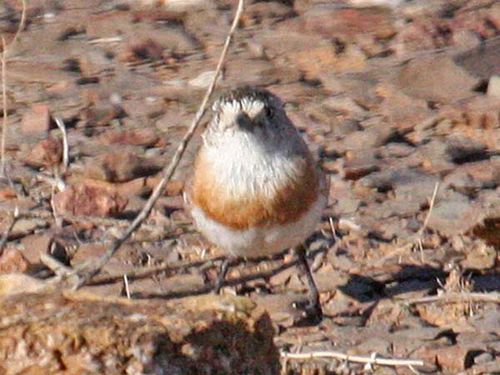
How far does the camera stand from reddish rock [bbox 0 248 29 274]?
693cm

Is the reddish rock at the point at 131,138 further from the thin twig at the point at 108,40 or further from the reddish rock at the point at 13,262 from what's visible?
the reddish rock at the point at 13,262

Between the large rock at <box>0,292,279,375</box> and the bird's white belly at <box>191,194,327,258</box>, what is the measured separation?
1.82 m

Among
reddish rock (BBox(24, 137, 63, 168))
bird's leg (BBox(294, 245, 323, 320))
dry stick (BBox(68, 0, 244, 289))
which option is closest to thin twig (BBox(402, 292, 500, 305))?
bird's leg (BBox(294, 245, 323, 320))

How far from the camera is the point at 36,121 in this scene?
8.56 m

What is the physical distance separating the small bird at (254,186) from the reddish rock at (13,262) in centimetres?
78

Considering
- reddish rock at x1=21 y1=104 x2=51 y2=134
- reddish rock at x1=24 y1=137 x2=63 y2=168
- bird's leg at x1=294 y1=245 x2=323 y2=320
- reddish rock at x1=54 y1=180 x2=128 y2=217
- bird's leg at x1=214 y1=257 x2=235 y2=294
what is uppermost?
bird's leg at x1=294 y1=245 x2=323 y2=320

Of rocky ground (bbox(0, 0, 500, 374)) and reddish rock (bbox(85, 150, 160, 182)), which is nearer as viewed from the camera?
rocky ground (bbox(0, 0, 500, 374))

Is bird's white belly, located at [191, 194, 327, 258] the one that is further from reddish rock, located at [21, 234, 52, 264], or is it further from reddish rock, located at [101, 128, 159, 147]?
reddish rock, located at [101, 128, 159, 147]

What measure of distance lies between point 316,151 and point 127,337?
3.83 meters

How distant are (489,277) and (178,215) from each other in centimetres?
159

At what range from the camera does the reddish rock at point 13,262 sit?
693cm

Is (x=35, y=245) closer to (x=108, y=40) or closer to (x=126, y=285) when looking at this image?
(x=126, y=285)

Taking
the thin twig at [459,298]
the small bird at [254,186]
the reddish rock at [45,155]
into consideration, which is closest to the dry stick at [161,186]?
the small bird at [254,186]

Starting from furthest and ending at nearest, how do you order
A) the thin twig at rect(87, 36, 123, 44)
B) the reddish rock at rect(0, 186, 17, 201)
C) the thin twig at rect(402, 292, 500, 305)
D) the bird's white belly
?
the thin twig at rect(87, 36, 123, 44)
the reddish rock at rect(0, 186, 17, 201)
the bird's white belly
the thin twig at rect(402, 292, 500, 305)
